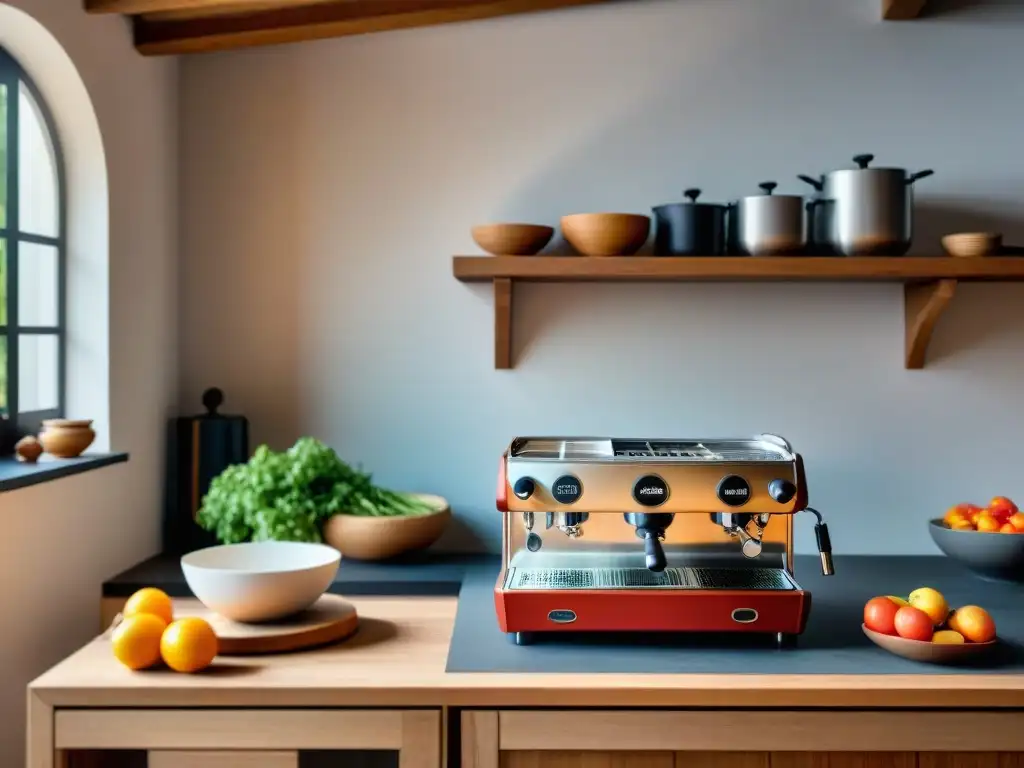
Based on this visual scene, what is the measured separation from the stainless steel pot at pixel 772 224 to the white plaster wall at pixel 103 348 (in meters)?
1.41

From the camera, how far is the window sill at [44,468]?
1.68m

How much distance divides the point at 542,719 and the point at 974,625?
74cm

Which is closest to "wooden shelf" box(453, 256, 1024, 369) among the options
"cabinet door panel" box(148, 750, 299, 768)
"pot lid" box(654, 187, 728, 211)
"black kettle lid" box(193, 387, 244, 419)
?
"pot lid" box(654, 187, 728, 211)

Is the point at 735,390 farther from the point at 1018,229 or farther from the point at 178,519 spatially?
the point at 178,519

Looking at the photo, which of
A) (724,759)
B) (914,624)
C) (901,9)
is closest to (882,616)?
(914,624)

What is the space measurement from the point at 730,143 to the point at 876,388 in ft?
2.38

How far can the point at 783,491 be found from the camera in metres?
1.69

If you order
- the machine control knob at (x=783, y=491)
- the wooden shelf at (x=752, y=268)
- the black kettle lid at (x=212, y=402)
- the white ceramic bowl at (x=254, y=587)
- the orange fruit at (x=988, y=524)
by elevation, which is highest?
the wooden shelf at (x=752, y=268)

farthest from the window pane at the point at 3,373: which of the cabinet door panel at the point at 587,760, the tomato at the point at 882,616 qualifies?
the tomato at the point at 882,616

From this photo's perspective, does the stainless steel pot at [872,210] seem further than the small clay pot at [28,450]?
Yes

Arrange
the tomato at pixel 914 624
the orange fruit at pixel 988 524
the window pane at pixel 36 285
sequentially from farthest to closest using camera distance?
the orange fruit at pixel 988 524, the window pane at pixel 36 285, the tomato at pixel 914 624

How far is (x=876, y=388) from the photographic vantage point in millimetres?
2484

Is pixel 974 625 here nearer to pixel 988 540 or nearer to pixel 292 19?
pixel 988 540

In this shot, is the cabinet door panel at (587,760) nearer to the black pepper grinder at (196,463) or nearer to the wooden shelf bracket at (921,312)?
the black pepper grinder at (196,463)
